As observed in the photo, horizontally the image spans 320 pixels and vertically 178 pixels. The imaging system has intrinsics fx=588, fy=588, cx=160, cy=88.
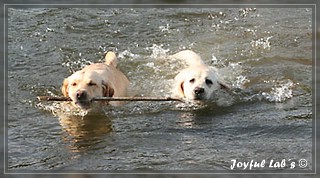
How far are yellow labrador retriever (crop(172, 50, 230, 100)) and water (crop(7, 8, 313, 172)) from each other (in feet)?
0.38

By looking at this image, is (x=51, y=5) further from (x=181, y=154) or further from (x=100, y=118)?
(x=181, y=154)

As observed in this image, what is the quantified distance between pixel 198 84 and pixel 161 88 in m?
0.69

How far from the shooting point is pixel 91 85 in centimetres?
549

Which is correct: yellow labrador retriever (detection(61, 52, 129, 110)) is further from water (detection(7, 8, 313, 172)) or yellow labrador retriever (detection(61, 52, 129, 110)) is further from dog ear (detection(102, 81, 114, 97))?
water (detection(7, 8, 313, 172))

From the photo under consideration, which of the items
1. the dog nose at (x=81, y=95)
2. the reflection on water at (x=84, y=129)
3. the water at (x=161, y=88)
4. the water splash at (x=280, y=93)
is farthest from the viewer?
the water splash at (x=280, y=93)

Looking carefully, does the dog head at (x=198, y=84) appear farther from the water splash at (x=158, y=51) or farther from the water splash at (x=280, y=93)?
the water splash at (x=158, y=51)

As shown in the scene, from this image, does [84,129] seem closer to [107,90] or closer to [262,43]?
[107,90]

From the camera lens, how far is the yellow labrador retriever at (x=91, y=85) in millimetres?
5391

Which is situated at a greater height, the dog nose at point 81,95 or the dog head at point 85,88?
the dog head at point 85,88

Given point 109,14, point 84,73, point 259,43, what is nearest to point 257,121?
point 84,73

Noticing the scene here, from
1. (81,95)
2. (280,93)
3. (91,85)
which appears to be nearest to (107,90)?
(91,85)

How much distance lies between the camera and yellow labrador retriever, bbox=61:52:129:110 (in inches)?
212

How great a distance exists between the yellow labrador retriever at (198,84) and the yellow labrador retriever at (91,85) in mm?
604

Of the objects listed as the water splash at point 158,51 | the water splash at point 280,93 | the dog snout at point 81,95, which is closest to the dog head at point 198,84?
the water splash at point 280,93
